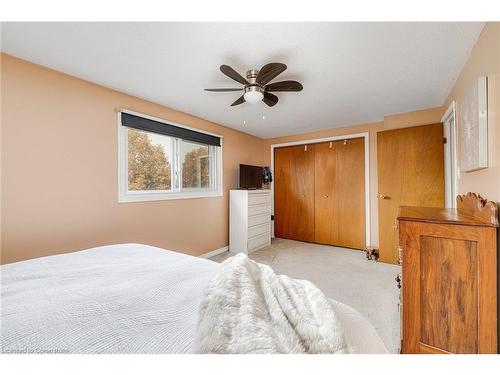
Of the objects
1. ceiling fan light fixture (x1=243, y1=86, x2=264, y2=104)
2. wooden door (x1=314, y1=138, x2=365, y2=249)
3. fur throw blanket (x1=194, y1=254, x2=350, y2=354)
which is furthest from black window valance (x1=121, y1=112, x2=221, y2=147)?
fur throw blanket (x1=194, y1=254, x2=350, y2=354)

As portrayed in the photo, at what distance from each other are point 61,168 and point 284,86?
2.14 metres

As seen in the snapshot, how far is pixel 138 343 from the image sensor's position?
0.64 m

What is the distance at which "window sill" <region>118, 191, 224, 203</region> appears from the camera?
2.51 metres

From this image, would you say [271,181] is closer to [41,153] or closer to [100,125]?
[100,125]

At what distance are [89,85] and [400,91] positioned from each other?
326cm

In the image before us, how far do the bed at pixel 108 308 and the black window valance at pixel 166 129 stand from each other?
5.63 feet

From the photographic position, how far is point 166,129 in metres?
2.89

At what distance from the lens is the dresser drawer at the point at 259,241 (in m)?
3.73

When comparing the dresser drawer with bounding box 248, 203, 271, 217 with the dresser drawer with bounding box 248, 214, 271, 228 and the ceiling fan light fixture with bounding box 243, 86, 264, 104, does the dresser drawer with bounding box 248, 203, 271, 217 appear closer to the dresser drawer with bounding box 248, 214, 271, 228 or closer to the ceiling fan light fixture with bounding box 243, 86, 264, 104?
the dresser drawer with bounding box 248, 214, 271, 228

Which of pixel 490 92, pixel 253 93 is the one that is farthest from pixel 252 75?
pixel 490 92

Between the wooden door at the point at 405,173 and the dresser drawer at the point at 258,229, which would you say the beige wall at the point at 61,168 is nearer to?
the dresser drawer at the point at 258,229

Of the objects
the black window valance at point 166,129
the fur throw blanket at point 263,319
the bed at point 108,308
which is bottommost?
the bed at point 108,308

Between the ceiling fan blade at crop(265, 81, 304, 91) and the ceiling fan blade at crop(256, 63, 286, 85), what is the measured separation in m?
0.11

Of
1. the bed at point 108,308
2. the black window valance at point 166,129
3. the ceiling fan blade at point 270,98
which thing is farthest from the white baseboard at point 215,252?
the ceiling fan blade at point 270,98
